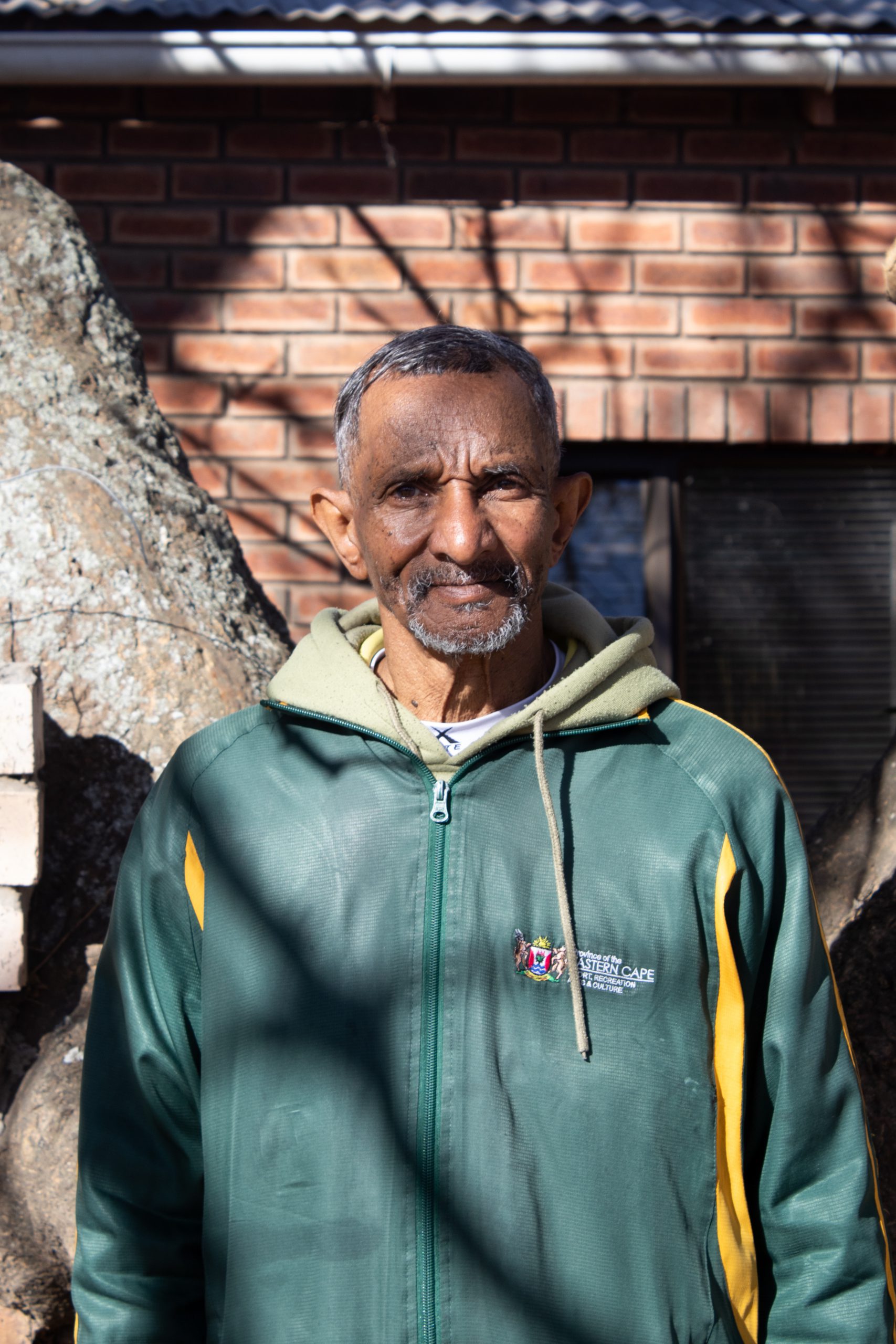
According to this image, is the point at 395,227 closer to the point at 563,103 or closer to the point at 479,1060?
the point at 563,103

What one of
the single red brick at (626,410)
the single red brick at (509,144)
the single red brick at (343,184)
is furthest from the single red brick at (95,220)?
the single red brick at (626,410)

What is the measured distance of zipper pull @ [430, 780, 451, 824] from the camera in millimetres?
1404

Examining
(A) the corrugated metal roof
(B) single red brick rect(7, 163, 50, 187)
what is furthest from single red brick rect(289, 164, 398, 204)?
(B) single red brick rect(7, 163, 50, 187)

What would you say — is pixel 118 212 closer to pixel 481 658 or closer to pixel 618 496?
pixel 618 496

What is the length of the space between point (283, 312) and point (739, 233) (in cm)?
163

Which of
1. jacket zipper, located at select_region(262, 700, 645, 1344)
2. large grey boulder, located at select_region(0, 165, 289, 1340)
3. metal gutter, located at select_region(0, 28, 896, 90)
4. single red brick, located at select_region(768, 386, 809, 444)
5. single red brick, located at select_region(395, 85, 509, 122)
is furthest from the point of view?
single red brick, located at select_region(768, 386, 809, 444)

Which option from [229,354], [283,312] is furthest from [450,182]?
[229,354]

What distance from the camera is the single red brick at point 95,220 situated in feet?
12.9

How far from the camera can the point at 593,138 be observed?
391 cm

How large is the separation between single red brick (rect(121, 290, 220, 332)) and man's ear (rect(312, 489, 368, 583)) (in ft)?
8.17

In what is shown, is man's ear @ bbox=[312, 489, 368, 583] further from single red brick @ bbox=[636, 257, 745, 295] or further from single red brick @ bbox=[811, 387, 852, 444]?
single red brick @ bbox=[811, 387, 852, 444]

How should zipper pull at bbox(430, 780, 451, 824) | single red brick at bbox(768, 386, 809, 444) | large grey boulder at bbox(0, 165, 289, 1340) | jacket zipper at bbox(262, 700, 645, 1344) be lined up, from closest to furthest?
jacket zipper at bbox(262, 700, 645, 1344) < zipper pull at bbox(430, 780, 451, 824) < large grey boulder at bbox(0, 165, 289, 1340) < single red brick at bbox(768, 386, 809, 444)

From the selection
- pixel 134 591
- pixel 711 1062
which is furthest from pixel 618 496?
pixel 711 1062

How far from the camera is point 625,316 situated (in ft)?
12.9
